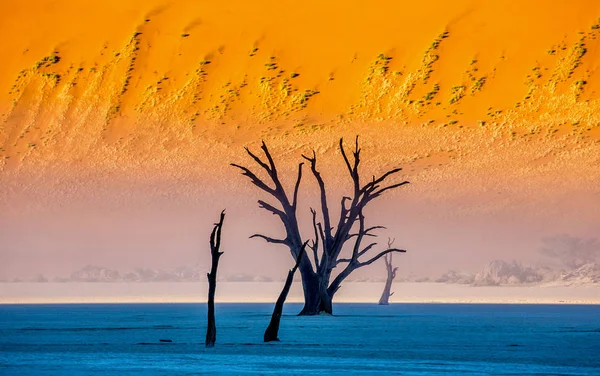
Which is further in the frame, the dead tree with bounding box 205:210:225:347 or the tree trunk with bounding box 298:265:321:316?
the tree trunk with bounding box 298:265:321:316

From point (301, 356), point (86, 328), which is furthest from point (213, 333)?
point (86, 328)

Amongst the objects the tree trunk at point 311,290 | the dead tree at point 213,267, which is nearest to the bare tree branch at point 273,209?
the tree trunk at point 311,290

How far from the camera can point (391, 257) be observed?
409 feet

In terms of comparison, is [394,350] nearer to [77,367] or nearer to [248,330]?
[77,367]

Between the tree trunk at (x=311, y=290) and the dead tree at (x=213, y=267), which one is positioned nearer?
the dead tree at (x=213, y=267)

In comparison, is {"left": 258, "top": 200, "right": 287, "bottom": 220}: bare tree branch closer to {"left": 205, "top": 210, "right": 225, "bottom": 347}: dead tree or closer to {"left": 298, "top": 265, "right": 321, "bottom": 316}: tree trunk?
{"left": 298, "top": 265, "right": 321, "bottom": 316}: tree trunk

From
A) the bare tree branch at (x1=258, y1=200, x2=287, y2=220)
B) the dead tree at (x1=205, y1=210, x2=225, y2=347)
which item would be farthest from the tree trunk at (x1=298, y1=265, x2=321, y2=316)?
the dead tree at (x1=205, y1=210, x2=225, y2=347)

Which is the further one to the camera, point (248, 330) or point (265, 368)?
point (248, 330)

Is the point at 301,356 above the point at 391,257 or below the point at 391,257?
below

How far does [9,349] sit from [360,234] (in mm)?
27397

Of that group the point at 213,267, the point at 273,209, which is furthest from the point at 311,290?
the point at 213,267

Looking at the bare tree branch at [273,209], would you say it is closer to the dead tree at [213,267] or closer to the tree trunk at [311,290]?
the tree trunk at [311,290]

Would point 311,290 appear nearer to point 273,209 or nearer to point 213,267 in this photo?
point 273,209

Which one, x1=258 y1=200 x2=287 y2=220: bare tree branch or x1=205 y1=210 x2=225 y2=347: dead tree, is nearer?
x1=205 y1=210 x2=225 y2=347: dead tree
